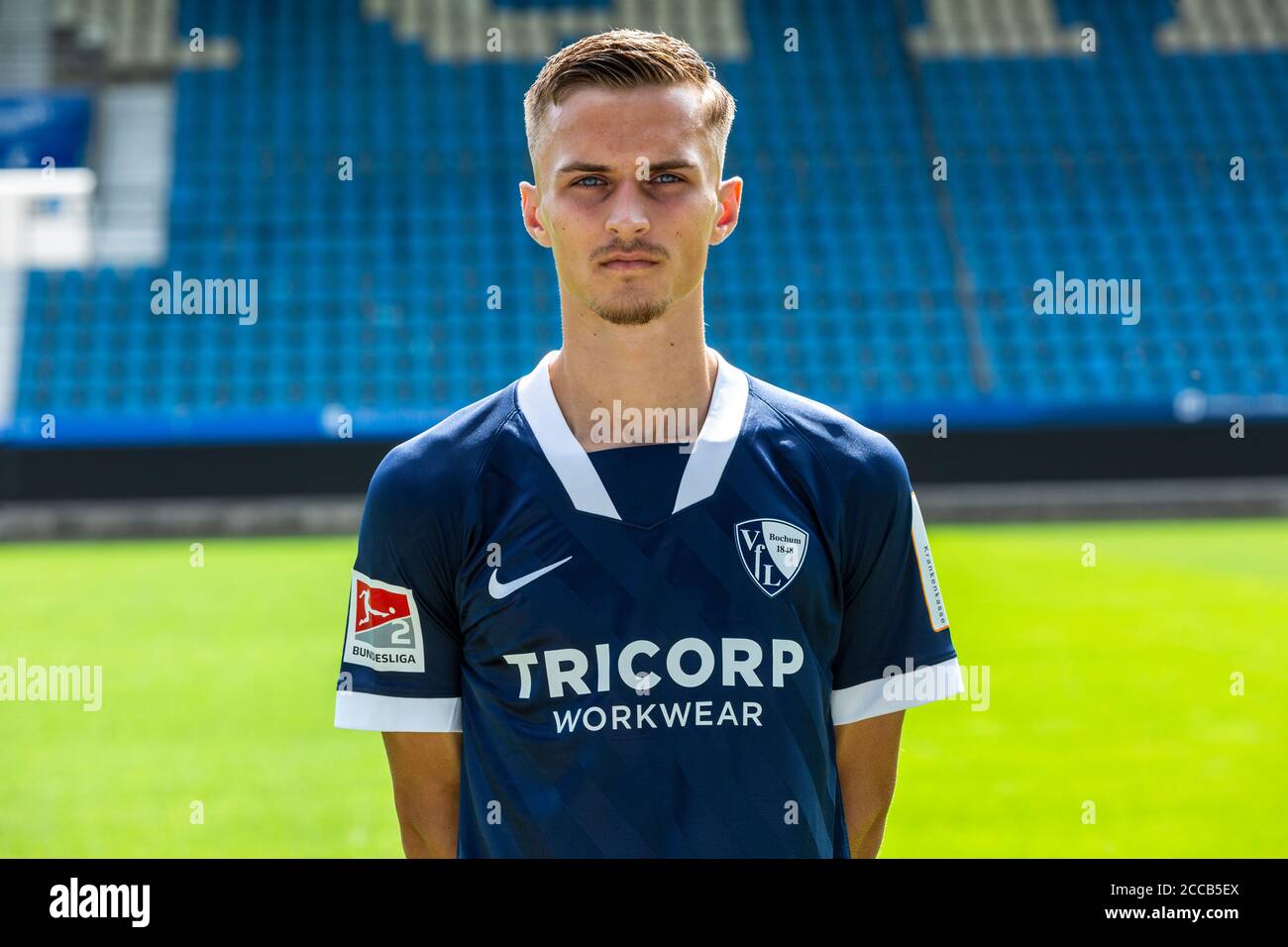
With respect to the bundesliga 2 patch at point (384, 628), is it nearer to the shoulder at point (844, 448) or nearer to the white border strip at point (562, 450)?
the white border strip at point (562, 450)

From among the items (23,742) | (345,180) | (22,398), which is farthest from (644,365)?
(345,180)

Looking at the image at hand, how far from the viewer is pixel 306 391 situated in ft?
52.7

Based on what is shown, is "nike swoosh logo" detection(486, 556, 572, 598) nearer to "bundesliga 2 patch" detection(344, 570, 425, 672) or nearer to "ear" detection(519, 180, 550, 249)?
"bundesliga 2 patch" detection(344, 570, 425, 672)

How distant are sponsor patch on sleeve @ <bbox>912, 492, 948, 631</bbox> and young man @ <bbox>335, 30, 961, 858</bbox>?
0.04 feet

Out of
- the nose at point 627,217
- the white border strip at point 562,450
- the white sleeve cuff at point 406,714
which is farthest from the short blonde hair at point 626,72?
the white sleeve cuff at point 406,714

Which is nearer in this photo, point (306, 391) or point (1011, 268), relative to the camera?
point (306, 391)

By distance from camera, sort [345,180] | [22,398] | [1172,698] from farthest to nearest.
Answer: [345,180]
[22,398]
[1172,698]

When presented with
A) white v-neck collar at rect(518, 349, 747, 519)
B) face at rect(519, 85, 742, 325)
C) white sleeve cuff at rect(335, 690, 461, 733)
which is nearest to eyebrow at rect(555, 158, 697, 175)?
face at rect(519, 85, 742, 325)

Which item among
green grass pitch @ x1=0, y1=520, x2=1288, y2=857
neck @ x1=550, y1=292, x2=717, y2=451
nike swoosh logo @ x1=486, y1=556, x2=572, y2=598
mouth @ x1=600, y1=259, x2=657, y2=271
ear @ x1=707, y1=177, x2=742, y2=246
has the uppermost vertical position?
ear @ x1=707, y1=177, x2=742, y2=246

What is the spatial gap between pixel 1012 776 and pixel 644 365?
4115mm

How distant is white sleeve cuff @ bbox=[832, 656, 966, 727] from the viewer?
1.77 metres

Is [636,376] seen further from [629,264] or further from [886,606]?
[886,606]

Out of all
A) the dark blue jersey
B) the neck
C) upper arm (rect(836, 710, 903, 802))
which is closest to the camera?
the dark blue jersey
